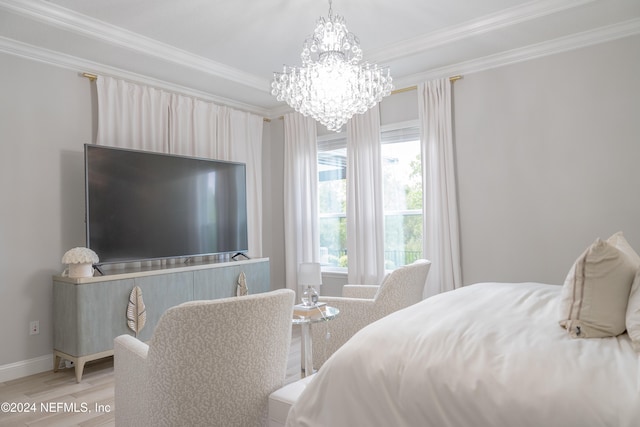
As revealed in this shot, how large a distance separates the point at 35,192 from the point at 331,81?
2719 mm

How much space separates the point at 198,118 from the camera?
4.93m

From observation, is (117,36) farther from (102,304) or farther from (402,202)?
(402,202)

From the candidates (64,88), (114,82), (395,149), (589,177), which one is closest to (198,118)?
(114,82)

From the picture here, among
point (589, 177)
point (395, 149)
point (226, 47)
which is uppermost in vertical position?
point (226, 47)

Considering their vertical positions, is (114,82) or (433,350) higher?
(114,82)

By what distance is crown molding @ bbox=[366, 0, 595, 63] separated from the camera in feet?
10.9

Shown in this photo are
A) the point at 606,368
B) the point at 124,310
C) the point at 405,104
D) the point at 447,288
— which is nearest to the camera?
the point at 606,368

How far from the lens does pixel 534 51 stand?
3959mm

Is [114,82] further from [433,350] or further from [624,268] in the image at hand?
[624,268]

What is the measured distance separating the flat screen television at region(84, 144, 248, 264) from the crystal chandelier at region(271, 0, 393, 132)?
5.83 ft

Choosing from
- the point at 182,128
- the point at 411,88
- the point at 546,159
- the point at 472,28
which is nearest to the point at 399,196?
the point at 411,88

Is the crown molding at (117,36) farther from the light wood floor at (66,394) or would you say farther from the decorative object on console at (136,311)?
the light wood floor at (66,394)

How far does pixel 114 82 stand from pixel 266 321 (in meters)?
3.33

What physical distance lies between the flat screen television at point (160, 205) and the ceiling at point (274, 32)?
0.89 meters
